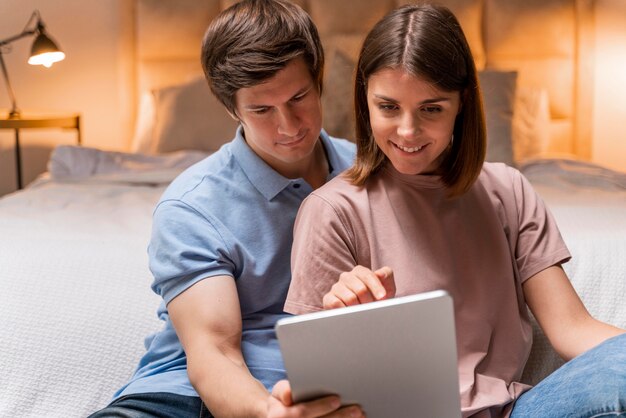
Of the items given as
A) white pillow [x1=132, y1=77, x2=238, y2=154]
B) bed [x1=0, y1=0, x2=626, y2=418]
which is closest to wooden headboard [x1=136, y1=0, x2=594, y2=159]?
bed [x1=0, y1=0, x2=626, y2=418]

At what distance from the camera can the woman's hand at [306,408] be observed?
984 mm

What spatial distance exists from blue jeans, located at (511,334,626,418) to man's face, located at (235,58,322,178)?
1.71 feet

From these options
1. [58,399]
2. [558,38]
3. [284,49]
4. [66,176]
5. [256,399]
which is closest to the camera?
[256,399]

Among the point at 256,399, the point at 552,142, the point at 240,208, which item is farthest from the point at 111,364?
the point at 552,142

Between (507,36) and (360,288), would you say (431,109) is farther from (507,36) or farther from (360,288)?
(507,36)

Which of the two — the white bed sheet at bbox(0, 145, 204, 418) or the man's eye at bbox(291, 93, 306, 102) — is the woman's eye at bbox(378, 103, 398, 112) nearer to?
the man's eye at bbox(291, 93, 306, 102)

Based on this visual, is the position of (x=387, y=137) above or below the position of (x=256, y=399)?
above

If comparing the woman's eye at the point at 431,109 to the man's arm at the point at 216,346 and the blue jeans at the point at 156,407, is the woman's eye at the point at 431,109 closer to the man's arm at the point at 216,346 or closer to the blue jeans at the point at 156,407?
the man's arm at the point at 216,346

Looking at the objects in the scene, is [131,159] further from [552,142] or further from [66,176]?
[552,142]

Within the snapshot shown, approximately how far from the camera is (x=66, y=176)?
2.96 metres

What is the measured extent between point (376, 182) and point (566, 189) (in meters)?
1.28

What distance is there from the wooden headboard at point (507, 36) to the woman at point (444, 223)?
7.16ft

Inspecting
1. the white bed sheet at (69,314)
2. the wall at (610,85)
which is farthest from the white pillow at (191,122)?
the wall at (610,85)

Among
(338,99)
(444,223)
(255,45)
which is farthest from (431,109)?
Result: (338,99)
